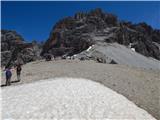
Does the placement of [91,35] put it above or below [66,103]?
below

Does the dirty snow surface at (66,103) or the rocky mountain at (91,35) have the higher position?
the dirty snow surface at (66,103)

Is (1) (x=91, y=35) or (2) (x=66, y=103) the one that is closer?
(2) (x=66, y=103)

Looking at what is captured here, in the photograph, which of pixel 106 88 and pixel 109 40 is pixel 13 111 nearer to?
pixel 106 88

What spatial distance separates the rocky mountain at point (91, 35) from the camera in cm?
12134

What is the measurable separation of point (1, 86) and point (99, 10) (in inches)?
5378

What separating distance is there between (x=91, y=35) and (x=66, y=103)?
105 m

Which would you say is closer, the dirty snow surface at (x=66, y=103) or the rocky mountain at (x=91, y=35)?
the dirty snow surface at (x=66, y=103)

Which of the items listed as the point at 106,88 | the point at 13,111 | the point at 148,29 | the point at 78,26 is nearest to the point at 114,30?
the point at 78,26

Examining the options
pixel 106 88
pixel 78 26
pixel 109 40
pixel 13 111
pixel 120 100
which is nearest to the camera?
pixel 13 111

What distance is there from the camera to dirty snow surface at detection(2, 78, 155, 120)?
17328mm

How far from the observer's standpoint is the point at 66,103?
19.4 meters

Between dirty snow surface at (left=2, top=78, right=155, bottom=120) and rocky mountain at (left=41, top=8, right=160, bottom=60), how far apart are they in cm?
8315

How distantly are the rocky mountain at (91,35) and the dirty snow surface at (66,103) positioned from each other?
83148mm

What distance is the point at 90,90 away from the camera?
24.1m
